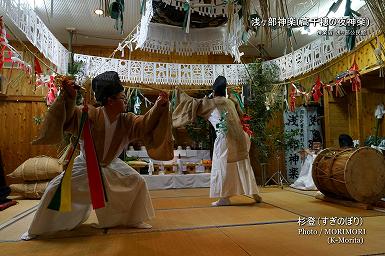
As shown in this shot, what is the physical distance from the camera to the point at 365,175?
3.29 m

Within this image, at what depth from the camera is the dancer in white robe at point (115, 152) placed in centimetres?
231

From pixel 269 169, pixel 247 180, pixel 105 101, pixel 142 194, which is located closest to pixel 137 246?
pixel 142 194

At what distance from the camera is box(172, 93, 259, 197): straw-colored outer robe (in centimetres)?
350

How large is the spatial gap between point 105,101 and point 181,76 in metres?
3.68

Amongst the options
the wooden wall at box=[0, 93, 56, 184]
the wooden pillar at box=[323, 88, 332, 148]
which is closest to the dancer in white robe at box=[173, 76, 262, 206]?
the wooden pillar at box=[323, 88, 332, 148]

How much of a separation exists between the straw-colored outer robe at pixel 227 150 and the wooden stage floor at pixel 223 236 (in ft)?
1.49

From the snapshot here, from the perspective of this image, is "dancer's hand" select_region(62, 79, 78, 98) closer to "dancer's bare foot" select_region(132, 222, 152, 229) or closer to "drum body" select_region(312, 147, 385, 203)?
"dancer's bare foot" select_region(132, 222, 152, 229)

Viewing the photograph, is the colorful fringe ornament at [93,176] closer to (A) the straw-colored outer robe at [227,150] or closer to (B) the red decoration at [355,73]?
(A) the straw-colored outer robe at [227,150]

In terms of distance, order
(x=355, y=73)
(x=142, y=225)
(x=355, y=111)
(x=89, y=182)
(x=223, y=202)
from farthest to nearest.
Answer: (x=355, y=111) → (x=355, y=73) → (x=223, y=202) → (x=142, y=225) → (x=89, y=182)

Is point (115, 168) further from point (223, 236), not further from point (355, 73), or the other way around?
point (355, 73)

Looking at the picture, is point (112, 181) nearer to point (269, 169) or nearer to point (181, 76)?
point (181, 76)

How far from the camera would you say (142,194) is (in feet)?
8.03

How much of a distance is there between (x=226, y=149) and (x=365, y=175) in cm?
148

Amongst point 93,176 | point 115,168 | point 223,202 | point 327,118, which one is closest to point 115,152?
point 115,168
